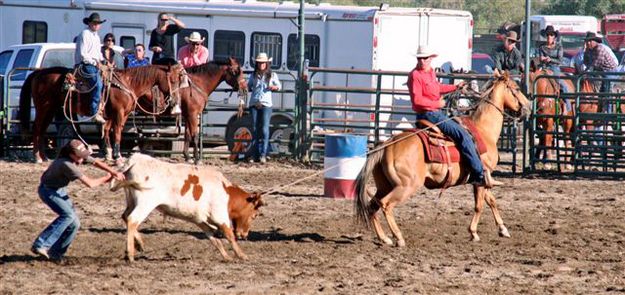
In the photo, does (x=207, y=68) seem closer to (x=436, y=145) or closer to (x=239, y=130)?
(x=239, y=130)

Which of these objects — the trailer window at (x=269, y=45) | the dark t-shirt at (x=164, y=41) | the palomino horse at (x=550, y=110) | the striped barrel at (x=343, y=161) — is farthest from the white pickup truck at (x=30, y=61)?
the palomino horse at (x=550, y=110)

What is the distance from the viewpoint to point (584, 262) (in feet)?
34.0

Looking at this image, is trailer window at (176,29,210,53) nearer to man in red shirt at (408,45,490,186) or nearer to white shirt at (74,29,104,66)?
white shirt at (74,29,104,66)

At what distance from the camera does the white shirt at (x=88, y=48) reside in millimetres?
17531

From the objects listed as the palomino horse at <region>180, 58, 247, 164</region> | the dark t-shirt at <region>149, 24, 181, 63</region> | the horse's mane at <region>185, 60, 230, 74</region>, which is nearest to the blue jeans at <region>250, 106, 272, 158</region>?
the palomino horse at <region>180, 58, 247, 164</region>

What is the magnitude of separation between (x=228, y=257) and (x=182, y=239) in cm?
126

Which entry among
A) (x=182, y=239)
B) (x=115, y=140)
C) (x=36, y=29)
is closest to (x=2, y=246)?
(x=182, y=239)

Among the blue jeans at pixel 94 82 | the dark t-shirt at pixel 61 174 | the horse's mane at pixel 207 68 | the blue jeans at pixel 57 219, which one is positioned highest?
the horse's mane at pixel 207 68

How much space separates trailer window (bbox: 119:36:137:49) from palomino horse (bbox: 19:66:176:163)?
3.87 meters

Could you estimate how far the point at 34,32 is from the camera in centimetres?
2286

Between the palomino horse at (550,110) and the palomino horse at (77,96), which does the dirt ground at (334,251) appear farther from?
the palomino horse at (77,96)

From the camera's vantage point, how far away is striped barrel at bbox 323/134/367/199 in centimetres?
1434

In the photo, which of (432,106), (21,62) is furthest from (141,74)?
(432,106)

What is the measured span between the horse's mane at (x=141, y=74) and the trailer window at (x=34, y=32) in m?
5.05
